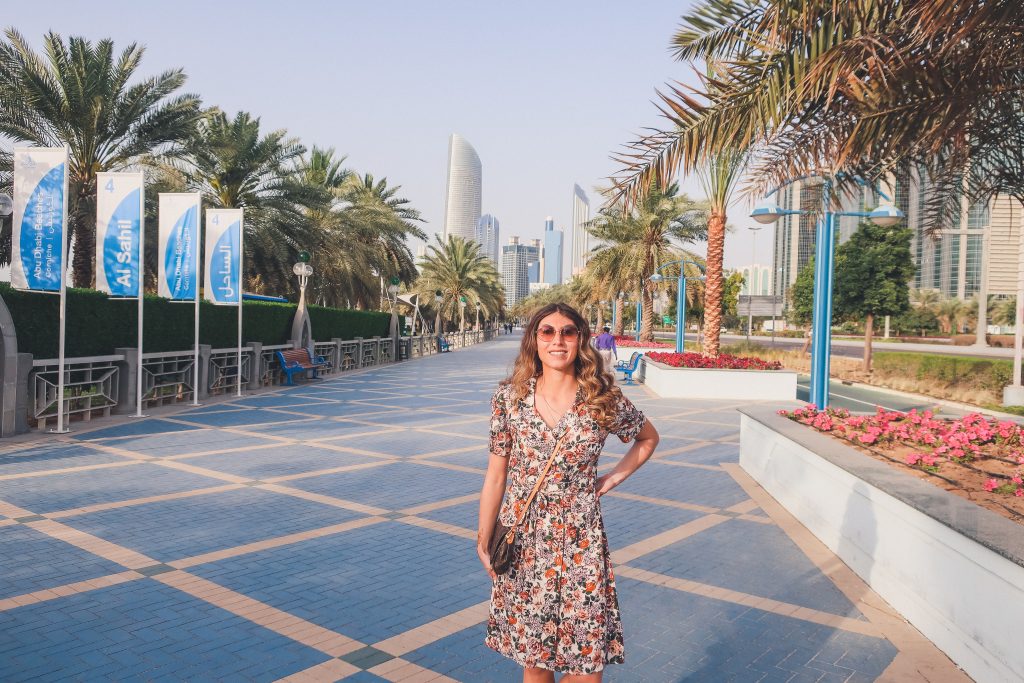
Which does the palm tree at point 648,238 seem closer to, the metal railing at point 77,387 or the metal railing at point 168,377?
the metal railing at point 168,377

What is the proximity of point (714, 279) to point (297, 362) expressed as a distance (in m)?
11.2

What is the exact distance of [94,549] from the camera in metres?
5.45

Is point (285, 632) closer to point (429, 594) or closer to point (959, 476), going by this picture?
point (429, 594)

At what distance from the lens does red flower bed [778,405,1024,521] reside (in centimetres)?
498

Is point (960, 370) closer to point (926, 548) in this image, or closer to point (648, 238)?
point (648, 238)

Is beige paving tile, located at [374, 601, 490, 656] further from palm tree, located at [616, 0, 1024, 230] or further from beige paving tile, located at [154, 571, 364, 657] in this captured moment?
palm tree, located at [616, 0, 1024, 230]

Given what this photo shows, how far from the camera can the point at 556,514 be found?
8.64 feet

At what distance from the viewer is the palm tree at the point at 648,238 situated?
31312 mm

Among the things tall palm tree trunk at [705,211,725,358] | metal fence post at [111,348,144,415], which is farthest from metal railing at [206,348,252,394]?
tall palm tree trunk at [705,211,725,358]

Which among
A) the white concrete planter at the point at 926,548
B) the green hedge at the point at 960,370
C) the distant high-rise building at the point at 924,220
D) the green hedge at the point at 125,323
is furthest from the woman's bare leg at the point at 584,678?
the green hedge at the point at 960,370

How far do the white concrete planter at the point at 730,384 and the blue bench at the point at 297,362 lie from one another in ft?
29.8

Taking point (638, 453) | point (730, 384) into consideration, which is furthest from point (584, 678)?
point (730, 384)

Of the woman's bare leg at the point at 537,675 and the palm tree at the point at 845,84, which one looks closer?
the woman's bare leg at the point at 537,675

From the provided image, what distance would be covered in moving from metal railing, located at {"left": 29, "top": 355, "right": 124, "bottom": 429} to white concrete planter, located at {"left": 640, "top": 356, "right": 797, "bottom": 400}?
37.8 feet
